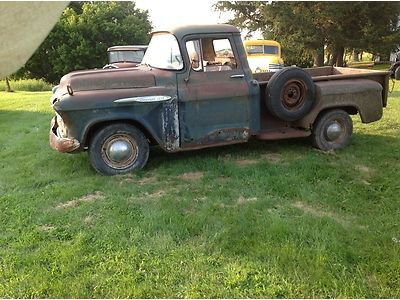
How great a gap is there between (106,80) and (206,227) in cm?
254

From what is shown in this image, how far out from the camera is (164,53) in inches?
219

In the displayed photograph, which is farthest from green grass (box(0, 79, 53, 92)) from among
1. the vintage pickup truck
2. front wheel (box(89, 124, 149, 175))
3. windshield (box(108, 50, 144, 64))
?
front wheel (box(89, 124, 149, 175))

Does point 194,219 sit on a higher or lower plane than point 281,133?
lower

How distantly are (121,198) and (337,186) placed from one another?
2421 mm

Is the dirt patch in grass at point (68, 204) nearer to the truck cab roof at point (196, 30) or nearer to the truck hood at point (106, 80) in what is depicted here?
the truck hood at point (106, 80)

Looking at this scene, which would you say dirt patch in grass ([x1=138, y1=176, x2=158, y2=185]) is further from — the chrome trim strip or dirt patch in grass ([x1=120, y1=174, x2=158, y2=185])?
the chrome trim strip

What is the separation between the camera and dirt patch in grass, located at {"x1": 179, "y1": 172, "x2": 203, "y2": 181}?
4.95 meters

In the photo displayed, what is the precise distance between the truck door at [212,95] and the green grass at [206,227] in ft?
1.37

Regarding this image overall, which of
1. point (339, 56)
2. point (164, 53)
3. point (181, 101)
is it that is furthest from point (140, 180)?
point (339, 56)

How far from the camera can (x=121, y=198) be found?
168 inches

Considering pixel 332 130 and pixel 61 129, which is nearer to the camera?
pixel 61 129

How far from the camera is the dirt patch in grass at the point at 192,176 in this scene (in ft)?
16.2

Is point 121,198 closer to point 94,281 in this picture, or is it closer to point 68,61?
point 94,281

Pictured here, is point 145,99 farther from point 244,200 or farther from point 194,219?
point 194,219
